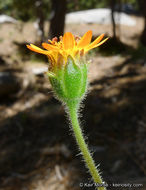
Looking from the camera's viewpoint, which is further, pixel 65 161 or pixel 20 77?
pixel 20 77

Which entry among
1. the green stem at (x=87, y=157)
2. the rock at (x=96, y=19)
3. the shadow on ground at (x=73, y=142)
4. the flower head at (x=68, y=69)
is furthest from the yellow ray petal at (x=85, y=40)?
the rock at (x=96, y=19)

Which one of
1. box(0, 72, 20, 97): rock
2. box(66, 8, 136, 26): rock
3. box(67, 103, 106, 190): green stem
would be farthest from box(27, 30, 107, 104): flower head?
box(66, 8, 136, 26): rock

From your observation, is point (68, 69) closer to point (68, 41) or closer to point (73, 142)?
point (68, 41)

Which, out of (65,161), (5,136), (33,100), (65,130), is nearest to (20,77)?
(33,100)

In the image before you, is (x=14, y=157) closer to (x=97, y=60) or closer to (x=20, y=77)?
(x=20, y=77)

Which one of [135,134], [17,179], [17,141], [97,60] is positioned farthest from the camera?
[97,60]

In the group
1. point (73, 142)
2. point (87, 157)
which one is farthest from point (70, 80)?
point (73, 142)
